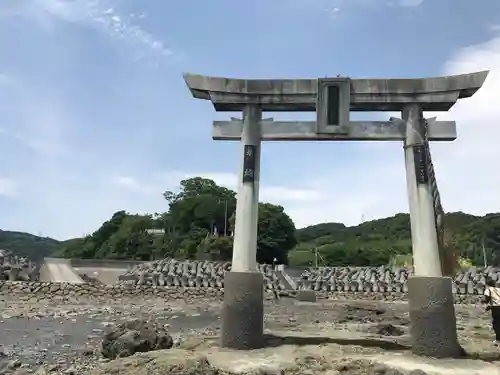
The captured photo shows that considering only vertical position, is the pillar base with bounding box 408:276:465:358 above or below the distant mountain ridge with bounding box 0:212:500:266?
below

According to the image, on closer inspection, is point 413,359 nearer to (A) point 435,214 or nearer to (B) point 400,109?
(A) point 435,214

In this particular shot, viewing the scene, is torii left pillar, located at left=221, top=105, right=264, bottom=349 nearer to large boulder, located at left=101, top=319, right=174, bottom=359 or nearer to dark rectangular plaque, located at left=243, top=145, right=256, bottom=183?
dark rectangular plaque, located at left=243, top=145, right=256, bottom=183

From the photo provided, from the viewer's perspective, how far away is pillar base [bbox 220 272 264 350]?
7.98m

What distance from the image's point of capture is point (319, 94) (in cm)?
887

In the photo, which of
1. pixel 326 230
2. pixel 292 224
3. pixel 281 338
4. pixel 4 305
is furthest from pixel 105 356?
pixel 326 230

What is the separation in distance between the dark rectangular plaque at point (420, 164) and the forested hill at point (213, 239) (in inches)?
1405

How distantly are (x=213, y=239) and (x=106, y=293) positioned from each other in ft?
59.7

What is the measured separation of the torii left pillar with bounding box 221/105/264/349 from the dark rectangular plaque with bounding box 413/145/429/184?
9.54ft

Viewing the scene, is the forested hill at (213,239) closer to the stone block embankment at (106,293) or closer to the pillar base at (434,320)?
the stone block embankment at (106,293)

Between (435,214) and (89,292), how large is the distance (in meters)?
23.0

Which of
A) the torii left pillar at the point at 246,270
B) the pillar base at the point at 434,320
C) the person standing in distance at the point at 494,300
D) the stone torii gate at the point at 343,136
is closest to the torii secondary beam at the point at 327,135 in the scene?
the stone torii gate at the point at 343,136

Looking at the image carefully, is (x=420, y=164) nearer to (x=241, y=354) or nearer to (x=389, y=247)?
(x=241, y=354)

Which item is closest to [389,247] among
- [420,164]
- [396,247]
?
[396,247]

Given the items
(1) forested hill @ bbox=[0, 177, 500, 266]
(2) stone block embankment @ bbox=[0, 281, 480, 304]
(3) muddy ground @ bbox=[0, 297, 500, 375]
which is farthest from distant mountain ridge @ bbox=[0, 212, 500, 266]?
(3) muddy ground @ bbox=[0, 297, 500, 375]
